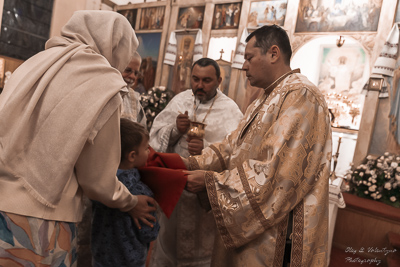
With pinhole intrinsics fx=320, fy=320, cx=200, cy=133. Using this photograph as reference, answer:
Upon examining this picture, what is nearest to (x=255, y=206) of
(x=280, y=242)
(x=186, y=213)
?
(x=280, y=242)

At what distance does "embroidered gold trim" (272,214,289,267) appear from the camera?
5.79ft

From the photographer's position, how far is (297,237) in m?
1.75

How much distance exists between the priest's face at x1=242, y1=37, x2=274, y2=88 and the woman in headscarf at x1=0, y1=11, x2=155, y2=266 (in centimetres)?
98

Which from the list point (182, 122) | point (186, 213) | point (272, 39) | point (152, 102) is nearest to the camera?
point (272, 39)

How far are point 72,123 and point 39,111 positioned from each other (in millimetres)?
143

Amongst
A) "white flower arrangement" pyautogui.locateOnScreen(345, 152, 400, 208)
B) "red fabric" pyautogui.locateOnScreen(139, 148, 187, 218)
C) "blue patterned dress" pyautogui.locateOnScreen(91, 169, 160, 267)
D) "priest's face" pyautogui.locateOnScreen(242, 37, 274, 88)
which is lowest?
"white flower arrangement" pyautogui.locateOnScreen(345, 152, 400, 208)

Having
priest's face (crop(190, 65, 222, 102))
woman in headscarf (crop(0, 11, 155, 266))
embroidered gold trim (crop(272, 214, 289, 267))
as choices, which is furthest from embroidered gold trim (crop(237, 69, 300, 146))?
priest's face (crop(190, 65, 222, 102))

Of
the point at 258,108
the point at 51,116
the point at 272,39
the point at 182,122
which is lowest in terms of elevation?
the point at 182,122

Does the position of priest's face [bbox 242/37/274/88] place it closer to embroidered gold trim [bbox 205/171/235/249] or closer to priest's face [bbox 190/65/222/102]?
embroidered gold trim [bbox 205/171/235/249]

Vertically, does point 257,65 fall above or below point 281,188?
above

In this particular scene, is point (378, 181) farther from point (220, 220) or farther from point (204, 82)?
point (220, 220)

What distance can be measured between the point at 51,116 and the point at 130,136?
0.54 meters

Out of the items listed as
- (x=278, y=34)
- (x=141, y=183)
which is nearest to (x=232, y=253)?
(x=141, y=183)

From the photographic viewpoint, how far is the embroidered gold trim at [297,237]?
1738mm
